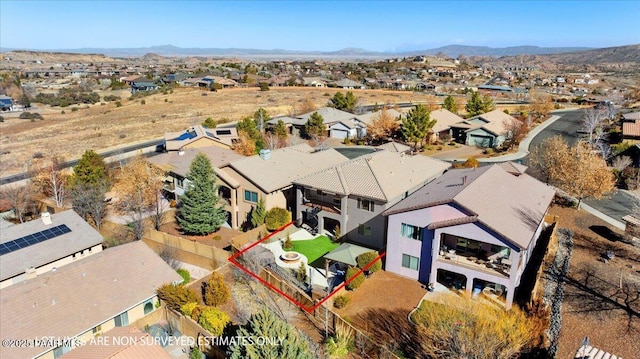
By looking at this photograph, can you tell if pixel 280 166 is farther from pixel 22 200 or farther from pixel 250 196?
pixel 22 200

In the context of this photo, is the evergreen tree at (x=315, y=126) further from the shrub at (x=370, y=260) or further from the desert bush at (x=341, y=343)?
the desert bush at (x=341, y=343)

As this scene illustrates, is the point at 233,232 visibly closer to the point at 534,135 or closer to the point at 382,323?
the point at 382,323

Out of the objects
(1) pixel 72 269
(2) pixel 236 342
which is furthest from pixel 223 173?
(2) pixel 236 342

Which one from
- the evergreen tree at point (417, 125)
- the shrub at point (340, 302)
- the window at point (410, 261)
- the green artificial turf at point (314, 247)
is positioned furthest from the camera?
the evergreen tree at point (417, 125)

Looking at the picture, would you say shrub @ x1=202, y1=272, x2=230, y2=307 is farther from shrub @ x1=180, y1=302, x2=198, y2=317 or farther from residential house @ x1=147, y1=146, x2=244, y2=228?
residential house @ x1=147, y1=146, x2=244, y2=228

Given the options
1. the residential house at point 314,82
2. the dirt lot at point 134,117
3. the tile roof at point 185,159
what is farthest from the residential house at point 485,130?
the residential house at point 314,82

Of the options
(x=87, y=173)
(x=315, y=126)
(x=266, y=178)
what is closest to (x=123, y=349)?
(x=266, y=178)
